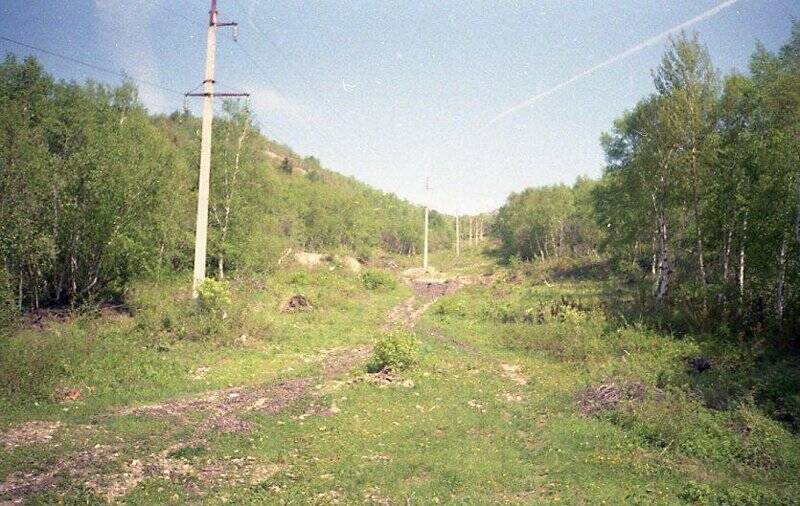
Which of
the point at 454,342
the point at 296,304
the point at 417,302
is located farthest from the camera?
the point at 417,302

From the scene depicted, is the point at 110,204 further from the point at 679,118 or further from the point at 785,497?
the point at 679,118

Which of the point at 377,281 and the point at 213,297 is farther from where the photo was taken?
the point at 377,281

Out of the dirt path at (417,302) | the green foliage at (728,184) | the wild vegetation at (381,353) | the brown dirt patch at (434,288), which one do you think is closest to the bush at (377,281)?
the dirt path at (417,302)

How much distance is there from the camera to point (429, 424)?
39.5ft

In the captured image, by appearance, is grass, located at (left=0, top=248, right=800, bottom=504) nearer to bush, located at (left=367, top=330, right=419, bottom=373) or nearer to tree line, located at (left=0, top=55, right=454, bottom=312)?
bush, located at (left=367, top=330, right=419, bottom=373)

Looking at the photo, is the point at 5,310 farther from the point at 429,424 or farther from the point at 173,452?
the point at 429,424

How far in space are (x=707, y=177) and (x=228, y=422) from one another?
71.8ft

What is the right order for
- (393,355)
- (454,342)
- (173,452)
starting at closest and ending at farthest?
(173,452) → (393,355) → (454,342)

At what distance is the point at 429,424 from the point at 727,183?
17.2m

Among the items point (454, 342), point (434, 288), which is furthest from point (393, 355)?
point (434, 288)

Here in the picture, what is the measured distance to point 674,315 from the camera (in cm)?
2045

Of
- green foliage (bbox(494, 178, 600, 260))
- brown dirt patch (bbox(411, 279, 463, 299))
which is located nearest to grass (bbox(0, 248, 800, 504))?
brown dirt patch (bbox(411, 279, 463, 299))

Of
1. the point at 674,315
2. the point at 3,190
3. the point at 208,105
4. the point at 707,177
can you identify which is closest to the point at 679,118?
the point at 707,177

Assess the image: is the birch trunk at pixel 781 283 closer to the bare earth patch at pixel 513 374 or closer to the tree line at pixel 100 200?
the bare earth patch at pixel 513 374
